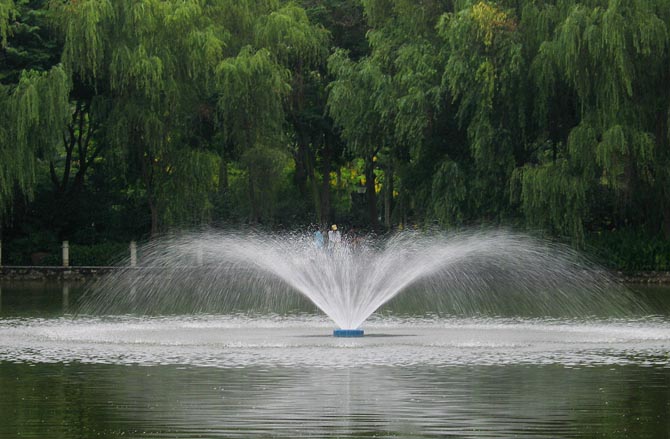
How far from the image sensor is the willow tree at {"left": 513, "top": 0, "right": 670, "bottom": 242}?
3906cm

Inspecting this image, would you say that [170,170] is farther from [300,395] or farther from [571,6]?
[300,395]

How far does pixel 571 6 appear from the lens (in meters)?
40.7

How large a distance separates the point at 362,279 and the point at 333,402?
55.2 feet

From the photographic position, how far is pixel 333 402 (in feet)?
46.0

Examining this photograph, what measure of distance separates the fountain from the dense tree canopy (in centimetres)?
135

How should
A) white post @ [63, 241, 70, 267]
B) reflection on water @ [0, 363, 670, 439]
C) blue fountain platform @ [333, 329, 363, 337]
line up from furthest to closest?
white post @ [63, 241, 70, 267] < blue fountain platform @ [333, 329, 363, 337] < reflection on water @ [0, 363, 670, 439]

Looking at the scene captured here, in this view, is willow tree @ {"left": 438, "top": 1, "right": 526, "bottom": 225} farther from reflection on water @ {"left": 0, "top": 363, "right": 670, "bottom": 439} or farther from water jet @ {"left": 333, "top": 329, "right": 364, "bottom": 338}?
reflection on water @ {"left": 0, "top": 363, "right": 670, "bottom": 439}

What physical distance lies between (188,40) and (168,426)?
35569 mm

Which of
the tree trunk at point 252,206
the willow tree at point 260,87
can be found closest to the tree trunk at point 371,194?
the willow tree at point 260,87

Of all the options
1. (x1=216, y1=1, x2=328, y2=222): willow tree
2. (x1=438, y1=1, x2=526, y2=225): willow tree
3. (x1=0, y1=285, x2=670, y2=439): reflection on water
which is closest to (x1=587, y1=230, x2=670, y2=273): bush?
(x1=438, y1=1, x2=526, y2=225): willow tree

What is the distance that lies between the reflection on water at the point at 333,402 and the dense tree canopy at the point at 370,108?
23616 millimetres

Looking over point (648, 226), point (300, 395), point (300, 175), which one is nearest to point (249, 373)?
point (300, 395)

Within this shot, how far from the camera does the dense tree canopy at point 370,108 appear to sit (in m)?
40.1

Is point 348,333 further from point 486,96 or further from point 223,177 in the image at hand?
point 223,177
